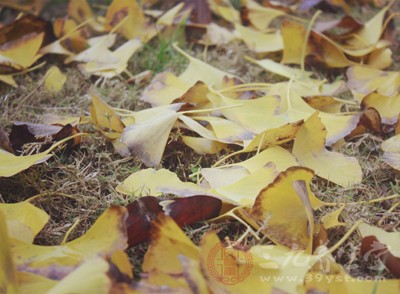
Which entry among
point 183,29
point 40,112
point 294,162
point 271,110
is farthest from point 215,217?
point 183,29

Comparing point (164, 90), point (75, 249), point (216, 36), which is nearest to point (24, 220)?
point (75, 249)

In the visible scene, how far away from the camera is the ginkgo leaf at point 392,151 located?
85 centimetres

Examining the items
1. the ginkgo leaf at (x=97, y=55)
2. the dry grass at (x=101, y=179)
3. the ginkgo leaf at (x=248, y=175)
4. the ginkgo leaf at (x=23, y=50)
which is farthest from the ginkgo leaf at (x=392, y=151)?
the ginkgo leaf at (x=23, y=50)

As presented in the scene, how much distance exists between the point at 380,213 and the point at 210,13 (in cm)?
81

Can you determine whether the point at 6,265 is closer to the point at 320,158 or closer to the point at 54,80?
the point at 320,158

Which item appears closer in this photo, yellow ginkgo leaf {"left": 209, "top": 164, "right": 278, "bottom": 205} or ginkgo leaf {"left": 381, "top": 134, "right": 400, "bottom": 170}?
yellow ginkgo leaf {"left": 209, "top": 164, "right": 278, "bottom": 205}

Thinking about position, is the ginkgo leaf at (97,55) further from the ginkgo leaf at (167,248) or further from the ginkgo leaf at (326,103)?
the ginkgo leaf at (167,248)

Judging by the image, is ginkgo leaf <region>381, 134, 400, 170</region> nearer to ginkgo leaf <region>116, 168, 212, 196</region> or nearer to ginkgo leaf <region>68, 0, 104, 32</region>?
ginkgo leaf <region>116, 168, 212, 196</region>

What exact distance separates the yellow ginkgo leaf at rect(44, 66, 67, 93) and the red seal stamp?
0.65 meters

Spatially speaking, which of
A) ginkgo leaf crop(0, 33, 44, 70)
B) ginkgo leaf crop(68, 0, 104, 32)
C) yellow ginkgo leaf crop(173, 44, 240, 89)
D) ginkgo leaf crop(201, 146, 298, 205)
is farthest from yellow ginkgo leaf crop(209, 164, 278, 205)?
ginkgo leaf crop(68, 0, 104, 32)

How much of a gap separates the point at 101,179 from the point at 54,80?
394mm

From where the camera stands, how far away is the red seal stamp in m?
0.64

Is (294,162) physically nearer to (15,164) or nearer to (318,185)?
(318,185)

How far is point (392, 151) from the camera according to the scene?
2.90 ft
